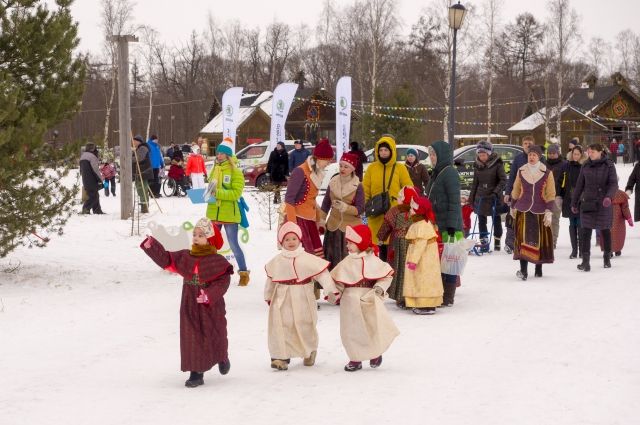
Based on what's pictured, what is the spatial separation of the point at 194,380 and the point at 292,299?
3.24 feet

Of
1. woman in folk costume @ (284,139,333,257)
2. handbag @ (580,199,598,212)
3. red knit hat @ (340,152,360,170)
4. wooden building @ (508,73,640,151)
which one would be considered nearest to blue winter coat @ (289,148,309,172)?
handbag @ (580,199,598,212)

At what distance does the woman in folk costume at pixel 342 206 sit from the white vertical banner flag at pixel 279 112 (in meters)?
17.8

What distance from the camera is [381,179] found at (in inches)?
417

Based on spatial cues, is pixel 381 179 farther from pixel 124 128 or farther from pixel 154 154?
pixel 154 154

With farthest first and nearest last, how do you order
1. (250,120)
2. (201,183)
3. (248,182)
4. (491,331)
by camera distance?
(250,120) → (248,182) → (201,183) → (491,331)

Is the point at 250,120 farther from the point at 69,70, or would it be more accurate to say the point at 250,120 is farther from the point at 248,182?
the point at 69,70

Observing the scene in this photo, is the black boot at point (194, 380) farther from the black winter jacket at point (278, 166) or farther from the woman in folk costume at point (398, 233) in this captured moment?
the black winter jacket at point (278, 166)

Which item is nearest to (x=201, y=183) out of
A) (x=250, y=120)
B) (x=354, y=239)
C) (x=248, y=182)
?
(x=248, y=182)

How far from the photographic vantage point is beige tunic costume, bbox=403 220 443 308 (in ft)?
31.6

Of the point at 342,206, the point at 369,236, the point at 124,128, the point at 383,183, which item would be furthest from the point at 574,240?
the point at 124,128

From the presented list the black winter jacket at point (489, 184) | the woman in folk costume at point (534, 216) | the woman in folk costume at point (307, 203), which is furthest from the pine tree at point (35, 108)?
the black winter jacket at point (489, 184)

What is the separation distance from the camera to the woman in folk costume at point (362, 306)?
7262 millimetres

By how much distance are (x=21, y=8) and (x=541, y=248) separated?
22.8 feet

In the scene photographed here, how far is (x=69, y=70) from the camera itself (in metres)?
11.4
